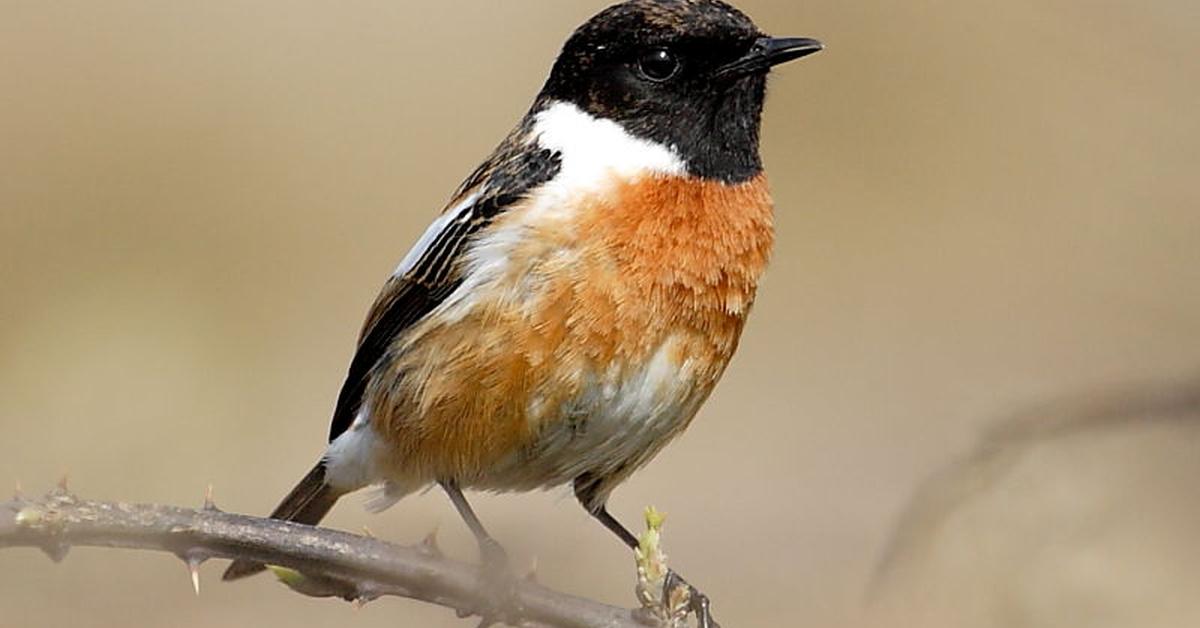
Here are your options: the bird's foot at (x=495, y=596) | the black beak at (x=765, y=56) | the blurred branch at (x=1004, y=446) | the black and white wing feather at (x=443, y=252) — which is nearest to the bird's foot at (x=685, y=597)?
the bird's foot at (x=495, y=596)

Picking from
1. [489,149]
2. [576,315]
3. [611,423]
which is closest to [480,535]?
[611,423]

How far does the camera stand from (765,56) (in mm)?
5145

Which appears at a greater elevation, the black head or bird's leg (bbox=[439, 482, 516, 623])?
the black head

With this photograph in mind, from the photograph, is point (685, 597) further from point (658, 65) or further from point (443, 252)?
point (658, 65)

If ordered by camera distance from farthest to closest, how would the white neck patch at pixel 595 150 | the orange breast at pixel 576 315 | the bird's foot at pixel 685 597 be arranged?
the white neck patch at pixel 595 150 < the orange breast at pixel 576 315 < the bird's foot at pixel 685 597

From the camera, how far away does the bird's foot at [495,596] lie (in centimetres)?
410

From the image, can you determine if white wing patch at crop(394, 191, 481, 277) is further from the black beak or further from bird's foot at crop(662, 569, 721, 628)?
bird's foot at crop(662, 569, 721, 628)

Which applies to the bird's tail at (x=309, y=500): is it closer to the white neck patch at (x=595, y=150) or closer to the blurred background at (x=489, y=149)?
the blurred background at (x=489, y=149)


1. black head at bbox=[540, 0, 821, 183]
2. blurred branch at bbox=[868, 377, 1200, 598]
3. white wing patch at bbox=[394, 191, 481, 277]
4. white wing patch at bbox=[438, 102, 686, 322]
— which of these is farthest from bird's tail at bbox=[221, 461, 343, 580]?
blurred branch at bbox=[868, 377, 1200, 598]

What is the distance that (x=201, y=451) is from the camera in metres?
7.75

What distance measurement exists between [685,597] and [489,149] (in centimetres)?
776

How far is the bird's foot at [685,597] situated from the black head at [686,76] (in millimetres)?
1140

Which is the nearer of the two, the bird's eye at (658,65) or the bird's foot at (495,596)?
the bird's foot at (495,596)

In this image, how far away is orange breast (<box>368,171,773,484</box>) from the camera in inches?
187
